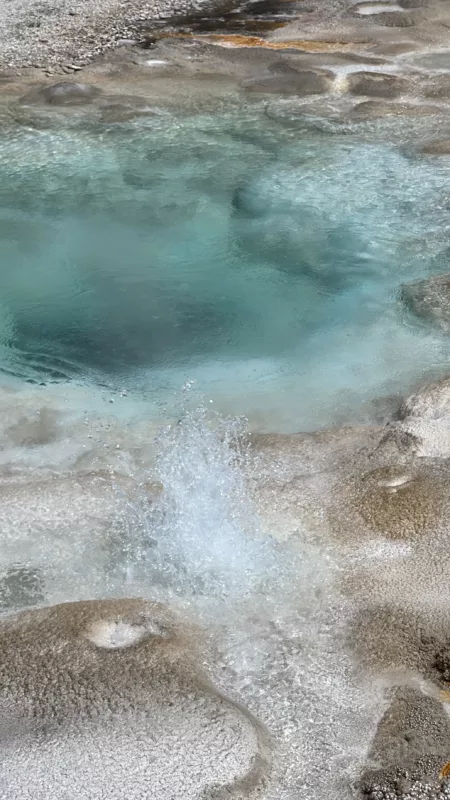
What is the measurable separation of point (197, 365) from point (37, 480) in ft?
5.33

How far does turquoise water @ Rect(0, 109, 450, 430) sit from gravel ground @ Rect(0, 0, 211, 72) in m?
2.24

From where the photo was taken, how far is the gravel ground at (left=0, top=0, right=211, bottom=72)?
1151 centimetres

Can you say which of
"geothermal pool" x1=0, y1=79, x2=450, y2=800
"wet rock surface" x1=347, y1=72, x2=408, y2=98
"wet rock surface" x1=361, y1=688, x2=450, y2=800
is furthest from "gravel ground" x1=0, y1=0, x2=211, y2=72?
"wet rock surface" x1=361, y1=688, x2=450, y2=800

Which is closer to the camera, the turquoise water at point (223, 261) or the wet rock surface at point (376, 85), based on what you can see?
the turquoise water at point (223, 261)

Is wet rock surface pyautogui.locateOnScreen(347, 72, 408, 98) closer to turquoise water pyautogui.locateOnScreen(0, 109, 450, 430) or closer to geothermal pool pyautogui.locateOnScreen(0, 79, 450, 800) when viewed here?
geothermal pool pyautogui.locateOnScreen(0, 79, 450, 800)

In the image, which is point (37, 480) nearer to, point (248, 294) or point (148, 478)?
point (148, 478)

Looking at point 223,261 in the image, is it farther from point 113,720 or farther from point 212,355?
point 113,720

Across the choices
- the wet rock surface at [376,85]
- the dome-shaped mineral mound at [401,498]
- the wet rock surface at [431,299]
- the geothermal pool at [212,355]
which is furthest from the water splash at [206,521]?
the wet rock surface at [376,85]

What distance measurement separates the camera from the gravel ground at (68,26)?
1151 cm

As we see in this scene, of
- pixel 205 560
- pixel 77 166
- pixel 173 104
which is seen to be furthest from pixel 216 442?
pixel 173 104

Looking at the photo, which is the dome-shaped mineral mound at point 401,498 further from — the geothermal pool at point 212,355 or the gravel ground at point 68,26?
the gravel ground at point 68,26

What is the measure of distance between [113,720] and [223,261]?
4.72 metres

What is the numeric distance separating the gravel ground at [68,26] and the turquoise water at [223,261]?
7.36ft

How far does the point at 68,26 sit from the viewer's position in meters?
12.5
